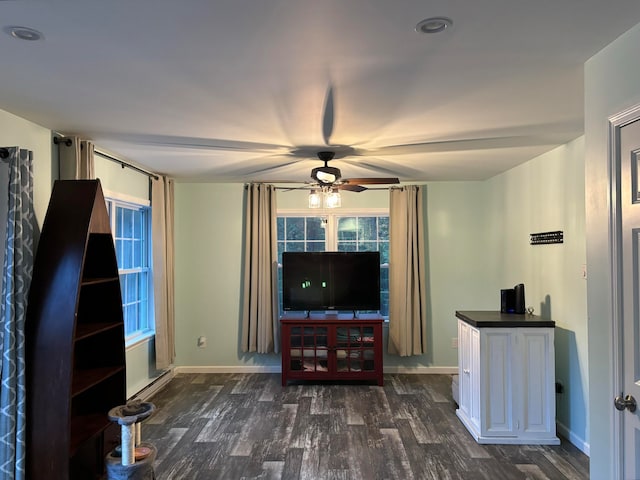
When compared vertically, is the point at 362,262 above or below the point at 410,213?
below

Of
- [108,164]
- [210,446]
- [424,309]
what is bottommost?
[210,446]

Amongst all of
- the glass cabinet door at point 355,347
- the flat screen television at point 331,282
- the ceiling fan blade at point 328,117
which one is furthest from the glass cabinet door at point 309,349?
the ceiling fan blade at point 328,117

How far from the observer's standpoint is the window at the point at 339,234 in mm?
5703

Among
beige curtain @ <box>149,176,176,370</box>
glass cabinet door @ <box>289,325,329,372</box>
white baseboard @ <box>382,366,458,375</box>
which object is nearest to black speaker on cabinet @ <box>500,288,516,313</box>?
white baseboard @ <box>382,366,458,375</box>

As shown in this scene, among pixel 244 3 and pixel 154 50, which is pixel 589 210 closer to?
pixel 244 3

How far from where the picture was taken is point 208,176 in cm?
514

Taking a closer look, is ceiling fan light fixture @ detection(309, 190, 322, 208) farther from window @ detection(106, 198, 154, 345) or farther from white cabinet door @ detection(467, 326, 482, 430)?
window @ detection(106, 198, 154, 345)

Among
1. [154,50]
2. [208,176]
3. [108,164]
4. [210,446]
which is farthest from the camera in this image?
[208,176]

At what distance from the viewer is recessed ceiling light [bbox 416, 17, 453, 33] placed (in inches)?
65.0

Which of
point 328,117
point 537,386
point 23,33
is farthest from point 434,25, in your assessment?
point 537,386

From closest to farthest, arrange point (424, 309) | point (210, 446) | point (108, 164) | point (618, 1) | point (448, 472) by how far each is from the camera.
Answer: point (618, 1)
point (448, 472)
point (210, 446)
point (108, 164)
point (424, 309)

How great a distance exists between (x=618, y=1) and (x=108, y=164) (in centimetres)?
388

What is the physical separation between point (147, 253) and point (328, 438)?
286 centimetres

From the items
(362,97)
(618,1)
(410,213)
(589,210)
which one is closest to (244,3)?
(362,97)
